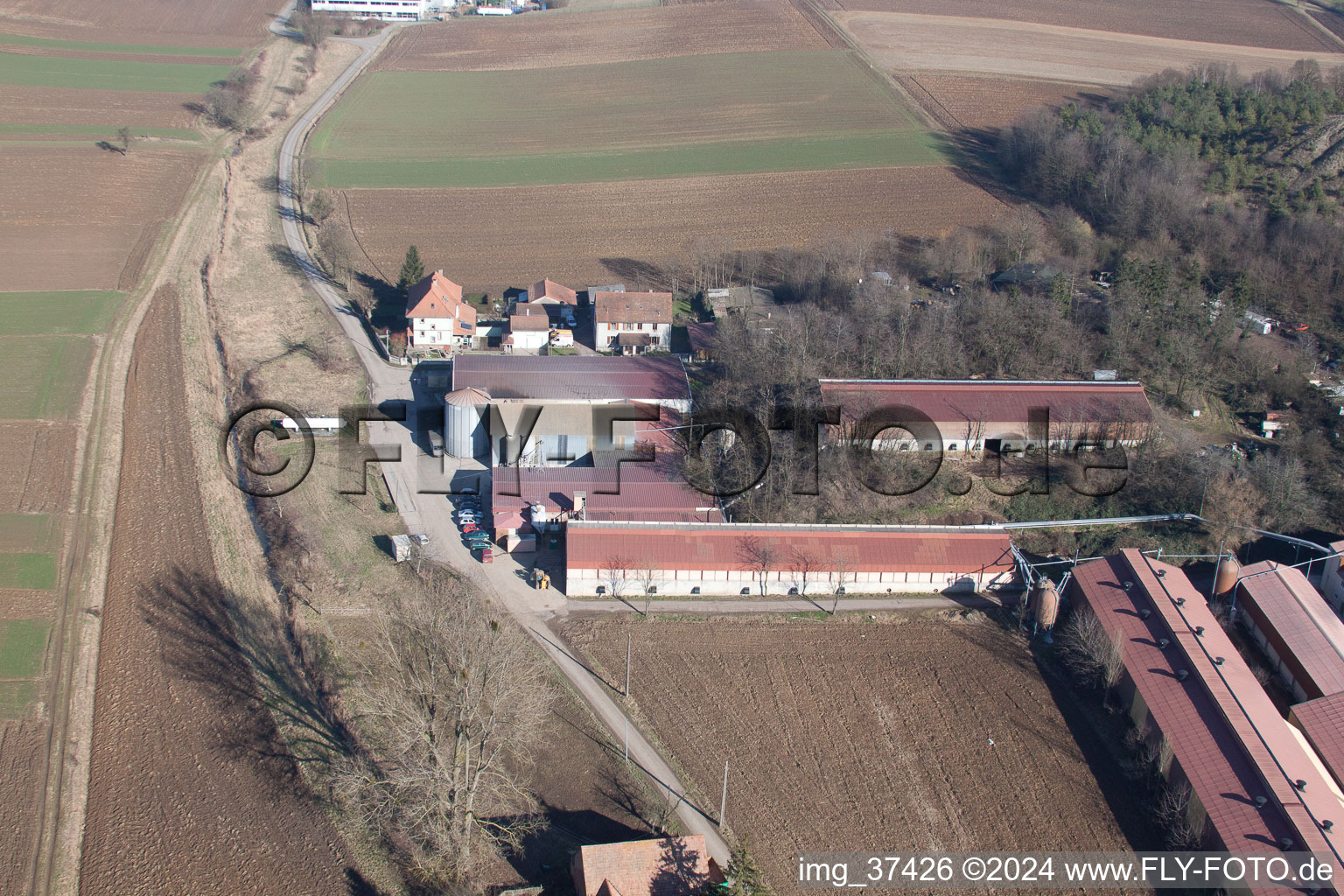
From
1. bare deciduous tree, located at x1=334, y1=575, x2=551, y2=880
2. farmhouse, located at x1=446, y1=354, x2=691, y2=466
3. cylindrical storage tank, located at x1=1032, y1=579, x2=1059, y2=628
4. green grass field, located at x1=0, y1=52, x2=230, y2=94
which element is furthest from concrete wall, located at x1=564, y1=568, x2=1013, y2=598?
green grass field, located at x1=0, y1=52, x2=230, y2=94

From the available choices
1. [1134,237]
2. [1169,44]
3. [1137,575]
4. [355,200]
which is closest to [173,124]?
[355,200]

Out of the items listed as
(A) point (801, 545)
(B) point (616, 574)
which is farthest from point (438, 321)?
(A) point (801, 545)

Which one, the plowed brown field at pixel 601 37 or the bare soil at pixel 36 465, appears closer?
the bare soil at pixel 36 465

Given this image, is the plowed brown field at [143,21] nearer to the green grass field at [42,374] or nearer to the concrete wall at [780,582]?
the green grass field at [42,374]

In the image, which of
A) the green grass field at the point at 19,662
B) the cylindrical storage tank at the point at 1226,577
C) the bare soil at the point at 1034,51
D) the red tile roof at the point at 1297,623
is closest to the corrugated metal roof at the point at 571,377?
the green grass field at the point at 19,662

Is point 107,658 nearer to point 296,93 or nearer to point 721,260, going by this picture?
point 721,260

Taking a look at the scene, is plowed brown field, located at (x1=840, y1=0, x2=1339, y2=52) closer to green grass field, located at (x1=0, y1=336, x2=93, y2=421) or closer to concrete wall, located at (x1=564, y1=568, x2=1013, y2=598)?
concrete wall, located at (x1=564, y1=568, x2=1013, y2=598)
